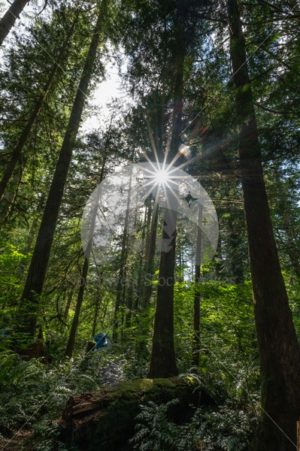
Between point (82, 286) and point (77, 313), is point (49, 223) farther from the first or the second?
point (77, 313)

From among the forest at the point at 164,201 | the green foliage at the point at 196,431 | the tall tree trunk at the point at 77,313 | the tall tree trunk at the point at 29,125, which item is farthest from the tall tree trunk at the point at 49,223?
the green foliage at the point at 196,431

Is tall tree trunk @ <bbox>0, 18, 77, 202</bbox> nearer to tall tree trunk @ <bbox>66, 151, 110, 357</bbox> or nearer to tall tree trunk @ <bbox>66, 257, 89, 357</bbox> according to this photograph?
tall tree trunk @ <bbox>66, 151, 110, 357</bbox>

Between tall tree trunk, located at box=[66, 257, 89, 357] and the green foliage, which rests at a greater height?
tall tree trunk, located at box=[66, 257, 89, 357]

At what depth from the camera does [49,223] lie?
7.88m

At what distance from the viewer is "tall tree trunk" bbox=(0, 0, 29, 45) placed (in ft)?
20.7

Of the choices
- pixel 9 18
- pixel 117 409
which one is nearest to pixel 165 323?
pixel 117 409

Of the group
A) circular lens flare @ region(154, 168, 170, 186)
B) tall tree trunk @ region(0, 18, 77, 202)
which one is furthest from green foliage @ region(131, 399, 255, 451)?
tall tree trunk @ region(0, 18, 77, 202)

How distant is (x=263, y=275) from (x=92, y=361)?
534 centimetres

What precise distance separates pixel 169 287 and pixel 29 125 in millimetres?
6160

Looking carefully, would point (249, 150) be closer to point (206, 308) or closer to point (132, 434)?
point (132, 434)

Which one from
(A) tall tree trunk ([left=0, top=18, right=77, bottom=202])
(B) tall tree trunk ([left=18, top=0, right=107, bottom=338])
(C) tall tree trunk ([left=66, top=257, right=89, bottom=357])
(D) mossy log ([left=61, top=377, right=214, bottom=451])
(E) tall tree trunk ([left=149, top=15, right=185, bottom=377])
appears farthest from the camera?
(C) tall tree trunk ([left=66, top=257, right=89, bottom=357])

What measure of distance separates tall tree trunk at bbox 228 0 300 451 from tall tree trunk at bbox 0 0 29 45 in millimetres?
5193

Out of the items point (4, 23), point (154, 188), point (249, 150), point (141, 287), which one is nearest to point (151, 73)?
point (154, 188)

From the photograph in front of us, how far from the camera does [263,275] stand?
391cm
